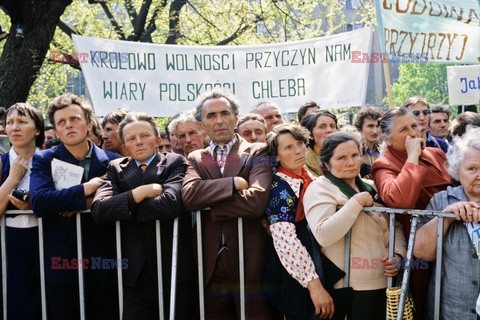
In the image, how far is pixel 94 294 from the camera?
417 centimetres

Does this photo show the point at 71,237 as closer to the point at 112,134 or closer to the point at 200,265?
the point at 200,265

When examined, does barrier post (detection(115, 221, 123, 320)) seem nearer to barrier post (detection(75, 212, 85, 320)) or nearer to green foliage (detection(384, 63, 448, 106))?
barrier post (detection(75, 212, 85, 320))

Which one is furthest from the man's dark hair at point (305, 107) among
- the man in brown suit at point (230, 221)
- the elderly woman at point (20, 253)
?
the elderly woman at point (20, 253)

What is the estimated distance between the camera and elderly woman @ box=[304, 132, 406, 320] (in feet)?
11.9

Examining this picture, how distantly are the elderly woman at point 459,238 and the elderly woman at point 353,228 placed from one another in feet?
0.83

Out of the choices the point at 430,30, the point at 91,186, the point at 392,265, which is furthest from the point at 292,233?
the point at 430,30

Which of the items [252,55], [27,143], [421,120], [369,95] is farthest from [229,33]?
[369,95]

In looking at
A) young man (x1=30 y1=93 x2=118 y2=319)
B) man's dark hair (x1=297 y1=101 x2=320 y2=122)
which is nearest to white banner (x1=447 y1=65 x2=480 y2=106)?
man's dark hair (x1=297 y1=101 x2=320 y2=122)

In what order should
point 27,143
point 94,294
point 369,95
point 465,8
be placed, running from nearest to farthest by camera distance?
point 94,294 < point 27,143 < point 465,8 < point 369,95

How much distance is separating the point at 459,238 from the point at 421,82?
131 feet

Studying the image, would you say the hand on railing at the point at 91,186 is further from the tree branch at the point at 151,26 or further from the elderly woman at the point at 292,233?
the tree branch at the point at 151,26

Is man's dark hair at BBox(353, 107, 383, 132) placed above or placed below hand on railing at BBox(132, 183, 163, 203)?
above

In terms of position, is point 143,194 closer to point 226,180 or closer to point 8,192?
point 226,180

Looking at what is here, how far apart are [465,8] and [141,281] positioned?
4768 mm
